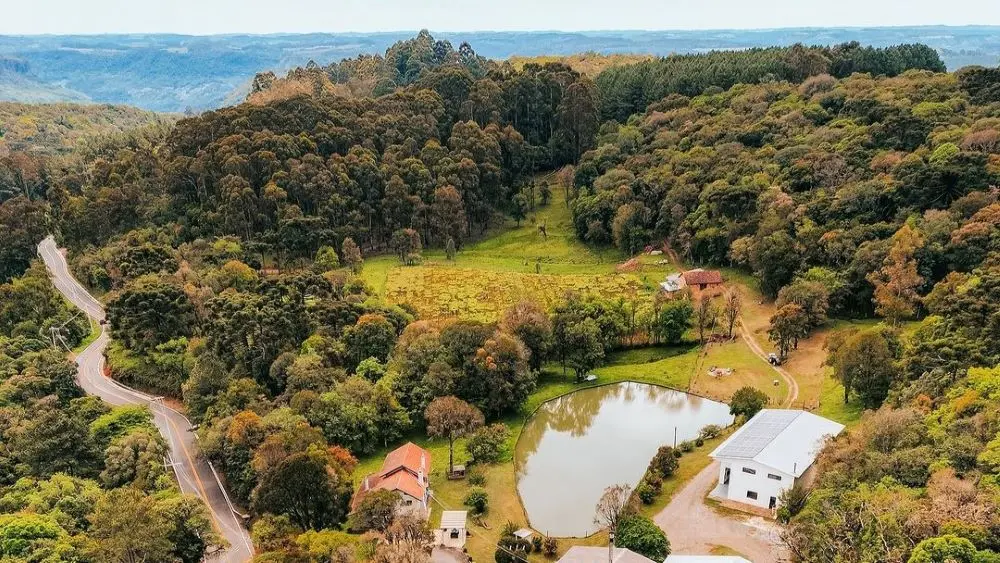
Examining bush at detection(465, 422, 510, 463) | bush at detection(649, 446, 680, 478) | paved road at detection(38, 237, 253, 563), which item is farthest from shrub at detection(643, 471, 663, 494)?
paved road at detection(38, 237, 253, 563)

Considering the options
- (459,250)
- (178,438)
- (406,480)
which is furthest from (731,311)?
(178,438)

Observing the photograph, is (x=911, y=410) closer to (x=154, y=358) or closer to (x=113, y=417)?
(x=113, y=417)

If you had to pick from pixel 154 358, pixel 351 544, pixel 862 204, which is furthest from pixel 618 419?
pixel 154 358

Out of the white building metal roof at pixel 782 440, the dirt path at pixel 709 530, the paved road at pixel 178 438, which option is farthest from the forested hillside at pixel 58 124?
the white building metal roof at pixel 782 440

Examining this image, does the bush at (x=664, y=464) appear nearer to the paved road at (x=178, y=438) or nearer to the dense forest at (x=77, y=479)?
the paved road at (x=178, y=438)

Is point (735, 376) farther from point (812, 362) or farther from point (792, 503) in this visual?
point (792, 503)

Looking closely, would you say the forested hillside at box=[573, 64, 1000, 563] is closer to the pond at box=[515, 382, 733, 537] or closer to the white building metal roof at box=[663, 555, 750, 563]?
the white building metal roof at box=[663, 555, 750, 563]
